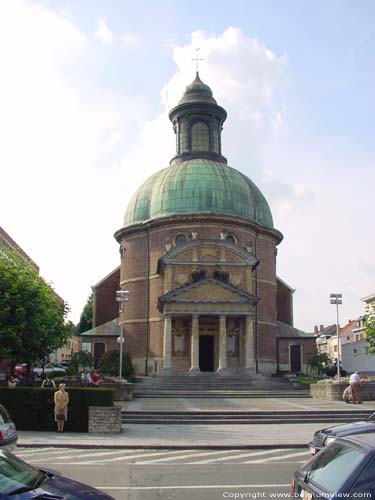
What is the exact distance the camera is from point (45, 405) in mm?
21531

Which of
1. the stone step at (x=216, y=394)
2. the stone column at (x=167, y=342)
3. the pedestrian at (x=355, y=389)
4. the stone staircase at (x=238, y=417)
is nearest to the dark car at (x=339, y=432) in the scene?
the stone staircase at (x=238, y=417)

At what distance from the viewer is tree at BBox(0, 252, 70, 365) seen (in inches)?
1083

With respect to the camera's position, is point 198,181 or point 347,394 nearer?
point 347,394

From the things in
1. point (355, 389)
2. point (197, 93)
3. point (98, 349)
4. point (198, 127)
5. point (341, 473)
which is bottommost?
point (355, 389)

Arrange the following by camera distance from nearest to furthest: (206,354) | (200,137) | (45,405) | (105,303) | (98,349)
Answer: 1. (45,405)
2. (206,354)
3. (98,349)
4. (200,137)
5. (105,303)

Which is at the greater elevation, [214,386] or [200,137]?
[200,137]

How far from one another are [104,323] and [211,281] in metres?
18.0

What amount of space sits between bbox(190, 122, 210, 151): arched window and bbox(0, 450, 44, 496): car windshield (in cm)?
5445

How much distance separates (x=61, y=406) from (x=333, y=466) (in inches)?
610

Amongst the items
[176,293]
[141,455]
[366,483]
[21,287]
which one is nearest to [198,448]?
[141,455]

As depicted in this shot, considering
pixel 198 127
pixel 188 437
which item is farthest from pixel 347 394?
pixel 198 127

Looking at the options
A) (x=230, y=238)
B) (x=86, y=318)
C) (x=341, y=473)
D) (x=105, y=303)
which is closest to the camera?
(x=341, y=473)

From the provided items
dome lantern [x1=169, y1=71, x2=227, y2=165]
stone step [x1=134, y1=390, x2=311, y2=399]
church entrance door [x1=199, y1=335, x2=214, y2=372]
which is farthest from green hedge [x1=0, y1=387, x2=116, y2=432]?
dome lantern [x1=169, y1=71, x2=227, y2=165]

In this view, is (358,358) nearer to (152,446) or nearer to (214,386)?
(214,386)
